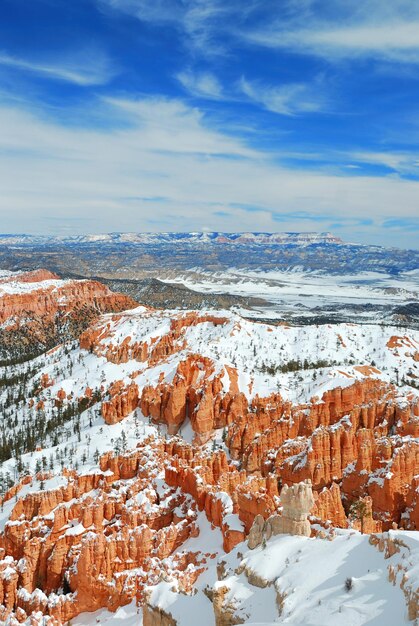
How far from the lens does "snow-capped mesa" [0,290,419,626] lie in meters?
29.0

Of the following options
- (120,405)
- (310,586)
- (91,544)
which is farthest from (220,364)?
(310,586)

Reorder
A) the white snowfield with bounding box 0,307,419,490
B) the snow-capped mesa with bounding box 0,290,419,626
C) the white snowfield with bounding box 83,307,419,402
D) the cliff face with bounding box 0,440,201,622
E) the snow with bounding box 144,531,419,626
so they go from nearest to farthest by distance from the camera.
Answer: the snow with bounding box 144,531,419,626, the snow-capped mesa with bounding box 0,290,419,626, the cliff face with bounding box 0,440,201,622, the white snowfield with bounding box 0,307,419,490, the white snowfield with bounding box 83,307,419,402

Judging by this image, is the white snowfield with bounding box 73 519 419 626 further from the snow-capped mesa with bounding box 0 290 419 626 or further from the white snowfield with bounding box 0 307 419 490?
the white snowfield with bounding box 0 307 419 490

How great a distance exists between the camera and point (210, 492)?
57375 mm

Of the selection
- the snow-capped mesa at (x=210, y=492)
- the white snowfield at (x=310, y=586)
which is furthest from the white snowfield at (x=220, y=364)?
the white snowfield at (x=310, y=586)

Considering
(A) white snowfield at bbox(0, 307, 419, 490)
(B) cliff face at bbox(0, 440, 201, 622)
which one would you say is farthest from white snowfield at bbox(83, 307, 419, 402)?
(B) cliff face at bbox(0, 440, 201, 622)

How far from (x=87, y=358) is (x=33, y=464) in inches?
2704

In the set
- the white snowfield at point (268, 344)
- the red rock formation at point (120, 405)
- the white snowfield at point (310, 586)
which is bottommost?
the red rock formation at point (120, 405)

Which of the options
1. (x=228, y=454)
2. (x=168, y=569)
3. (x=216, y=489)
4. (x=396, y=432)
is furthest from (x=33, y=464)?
(x=396, y=432)

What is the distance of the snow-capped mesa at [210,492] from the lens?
2905 centimetres

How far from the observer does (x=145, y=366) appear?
145 metres

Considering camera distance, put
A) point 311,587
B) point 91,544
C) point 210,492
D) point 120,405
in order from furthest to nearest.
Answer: point 120,405 → point 210,492 → point 91,544 → point 311,587

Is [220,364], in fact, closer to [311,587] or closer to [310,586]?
[310,586]

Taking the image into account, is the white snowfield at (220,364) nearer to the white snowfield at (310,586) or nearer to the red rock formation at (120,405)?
the red rock formation at (120,405)
